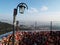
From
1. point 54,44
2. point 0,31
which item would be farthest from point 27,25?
point 54,44

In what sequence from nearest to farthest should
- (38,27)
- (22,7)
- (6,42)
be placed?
(22,7) < (6,42) < (38,27)

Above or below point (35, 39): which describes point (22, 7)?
above

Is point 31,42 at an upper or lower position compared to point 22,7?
lower

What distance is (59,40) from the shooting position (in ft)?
35.6

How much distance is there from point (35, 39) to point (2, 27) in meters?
13.4

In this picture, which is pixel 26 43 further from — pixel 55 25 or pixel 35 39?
pixel 55 25

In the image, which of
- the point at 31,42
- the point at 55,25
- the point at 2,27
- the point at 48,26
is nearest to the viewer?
the point at 31,42

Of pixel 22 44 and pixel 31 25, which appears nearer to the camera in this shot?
pixel 22 44

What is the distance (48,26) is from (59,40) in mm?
8210

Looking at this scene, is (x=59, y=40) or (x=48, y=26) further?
(x=48, y=26)

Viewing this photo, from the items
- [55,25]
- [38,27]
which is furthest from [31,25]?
[55,25]

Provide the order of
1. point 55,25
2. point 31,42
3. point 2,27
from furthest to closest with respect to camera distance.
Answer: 1. point 2,27
2. point 55,25
3. point 31,42

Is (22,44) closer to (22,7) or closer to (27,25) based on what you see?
(22,7)

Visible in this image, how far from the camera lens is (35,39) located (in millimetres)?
11883
